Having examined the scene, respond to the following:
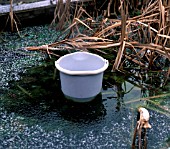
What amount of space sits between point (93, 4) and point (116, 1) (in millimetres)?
418

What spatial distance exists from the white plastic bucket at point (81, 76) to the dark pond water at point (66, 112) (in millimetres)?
97

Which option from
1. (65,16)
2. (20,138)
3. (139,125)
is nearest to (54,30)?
(65,16)

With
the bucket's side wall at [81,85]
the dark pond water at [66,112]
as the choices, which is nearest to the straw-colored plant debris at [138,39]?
the dark pond water at [66,112]

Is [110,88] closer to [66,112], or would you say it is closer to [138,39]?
[66,112]

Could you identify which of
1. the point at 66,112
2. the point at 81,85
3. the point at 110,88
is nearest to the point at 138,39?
the point at 110,88

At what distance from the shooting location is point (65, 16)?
395 cm

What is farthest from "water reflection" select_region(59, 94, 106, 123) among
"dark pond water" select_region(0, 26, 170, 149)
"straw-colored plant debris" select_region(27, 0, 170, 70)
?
"straw-colored plant debris" select_region(27, 0, 170, 70)

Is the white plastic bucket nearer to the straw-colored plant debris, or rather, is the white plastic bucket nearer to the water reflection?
the water reflection

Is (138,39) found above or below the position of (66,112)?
above

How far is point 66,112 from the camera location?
2.75 m

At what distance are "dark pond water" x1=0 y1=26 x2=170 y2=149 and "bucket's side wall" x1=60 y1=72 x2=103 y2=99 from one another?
3.9 inches

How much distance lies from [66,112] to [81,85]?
251 mm

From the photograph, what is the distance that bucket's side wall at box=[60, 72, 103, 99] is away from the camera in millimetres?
2703

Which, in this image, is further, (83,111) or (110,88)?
(110,88)
